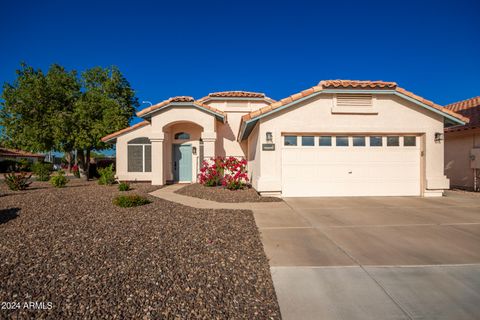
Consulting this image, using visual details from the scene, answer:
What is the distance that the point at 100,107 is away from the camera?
1717 centimetres

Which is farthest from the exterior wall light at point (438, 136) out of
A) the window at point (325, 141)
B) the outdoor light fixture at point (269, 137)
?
the outdoor light fixture at point (269, 137)

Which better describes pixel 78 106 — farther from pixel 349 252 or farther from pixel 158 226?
pixel 349 252

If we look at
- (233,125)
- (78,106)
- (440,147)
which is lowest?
(440,147)

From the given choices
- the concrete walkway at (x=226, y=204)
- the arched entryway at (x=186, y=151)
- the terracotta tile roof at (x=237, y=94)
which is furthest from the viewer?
the terracotta tile roof at (x=237, y=94)

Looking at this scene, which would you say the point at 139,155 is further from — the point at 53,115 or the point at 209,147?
the point at 53,115

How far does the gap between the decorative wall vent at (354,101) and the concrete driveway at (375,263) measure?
4.12 meters

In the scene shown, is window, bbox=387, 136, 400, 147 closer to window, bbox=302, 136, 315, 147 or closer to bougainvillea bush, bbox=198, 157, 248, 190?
window, bbox=302, 136, 315, 147

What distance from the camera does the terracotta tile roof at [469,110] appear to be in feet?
32.2

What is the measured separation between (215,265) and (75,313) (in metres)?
1.54

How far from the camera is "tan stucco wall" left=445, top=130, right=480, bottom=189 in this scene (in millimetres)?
9898

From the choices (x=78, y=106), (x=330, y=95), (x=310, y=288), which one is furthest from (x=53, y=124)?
(x=310, y=288)

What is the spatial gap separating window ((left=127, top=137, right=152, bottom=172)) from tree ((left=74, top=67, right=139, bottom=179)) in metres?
4.59

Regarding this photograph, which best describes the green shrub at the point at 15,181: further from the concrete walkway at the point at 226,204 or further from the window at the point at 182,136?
the concrete walkway at the point at 226,204

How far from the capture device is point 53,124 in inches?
635
